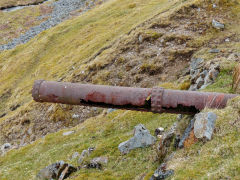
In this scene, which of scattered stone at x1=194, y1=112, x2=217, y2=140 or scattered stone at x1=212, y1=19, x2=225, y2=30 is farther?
scattered stone at x1=212, y1=19, x2=225, y2=30

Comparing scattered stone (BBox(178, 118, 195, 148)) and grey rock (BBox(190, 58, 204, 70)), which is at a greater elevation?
scattered stone (BBox(178, 118, 195, 148))

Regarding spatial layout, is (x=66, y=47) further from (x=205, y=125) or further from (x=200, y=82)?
(x=205, y=125)

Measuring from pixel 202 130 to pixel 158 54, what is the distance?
1735 cm

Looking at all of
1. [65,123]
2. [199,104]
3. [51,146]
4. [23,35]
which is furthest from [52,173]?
[23,35]

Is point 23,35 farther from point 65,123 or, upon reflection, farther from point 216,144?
point 216,144

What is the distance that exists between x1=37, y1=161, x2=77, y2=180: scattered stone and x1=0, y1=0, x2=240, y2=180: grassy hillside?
68 centimetres

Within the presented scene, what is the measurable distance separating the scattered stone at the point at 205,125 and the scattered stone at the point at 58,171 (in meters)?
6.34

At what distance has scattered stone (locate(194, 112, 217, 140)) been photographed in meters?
7.73

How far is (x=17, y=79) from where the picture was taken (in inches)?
1555

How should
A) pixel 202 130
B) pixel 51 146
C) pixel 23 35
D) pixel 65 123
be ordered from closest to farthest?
pixel 202 130 < pixel 51 146 < pixel 65 123 < pixel 23 35

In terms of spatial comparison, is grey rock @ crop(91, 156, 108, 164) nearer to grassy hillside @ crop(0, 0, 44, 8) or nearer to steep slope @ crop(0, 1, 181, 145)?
steep slope @ crop(0, 1, 181, 145)

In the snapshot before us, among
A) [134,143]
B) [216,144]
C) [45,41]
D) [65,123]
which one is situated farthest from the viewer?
[45,41]

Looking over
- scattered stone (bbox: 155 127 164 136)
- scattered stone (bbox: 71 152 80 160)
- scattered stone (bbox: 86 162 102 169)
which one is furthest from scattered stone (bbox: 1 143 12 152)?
scattered stone (bbox: 155 127 164 136)

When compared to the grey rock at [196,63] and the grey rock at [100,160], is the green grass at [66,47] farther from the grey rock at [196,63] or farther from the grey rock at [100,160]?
the grey rock at [100,160]
